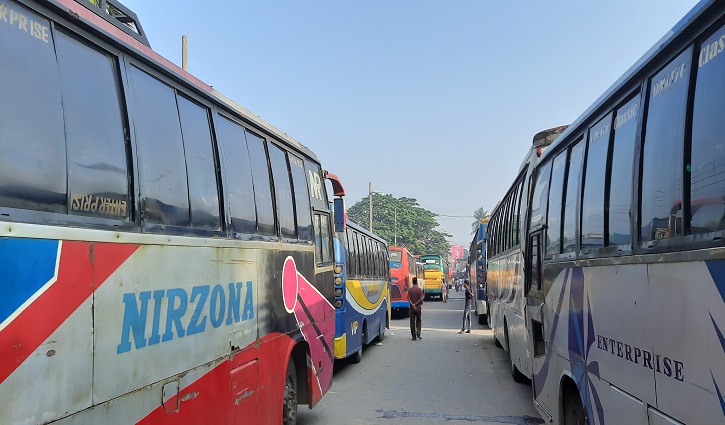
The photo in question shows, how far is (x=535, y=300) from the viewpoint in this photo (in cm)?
672

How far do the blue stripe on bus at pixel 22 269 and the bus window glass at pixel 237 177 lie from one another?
2188mm

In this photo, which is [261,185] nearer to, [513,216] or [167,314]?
[167,314]

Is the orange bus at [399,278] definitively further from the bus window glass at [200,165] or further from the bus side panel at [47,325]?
the bus side panel at [47,325]

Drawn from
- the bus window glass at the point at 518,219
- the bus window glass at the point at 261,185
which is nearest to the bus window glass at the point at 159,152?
the bus window glass at the point at 261,185

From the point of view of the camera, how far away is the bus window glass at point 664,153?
2.99 metres

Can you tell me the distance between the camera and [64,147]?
2.80 m

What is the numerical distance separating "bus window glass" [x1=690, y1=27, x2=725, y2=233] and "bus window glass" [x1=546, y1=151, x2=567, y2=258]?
2.81 metres

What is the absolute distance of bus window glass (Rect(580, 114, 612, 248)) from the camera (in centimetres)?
426

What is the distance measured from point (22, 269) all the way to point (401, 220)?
82.5m

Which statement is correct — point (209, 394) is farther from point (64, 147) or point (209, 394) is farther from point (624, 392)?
point (624, 392)

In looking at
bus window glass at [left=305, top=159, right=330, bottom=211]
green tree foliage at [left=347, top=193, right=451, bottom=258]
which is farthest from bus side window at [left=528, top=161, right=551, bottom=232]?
green tree foliage at [left=347, top=193, right=451, bottom=258]

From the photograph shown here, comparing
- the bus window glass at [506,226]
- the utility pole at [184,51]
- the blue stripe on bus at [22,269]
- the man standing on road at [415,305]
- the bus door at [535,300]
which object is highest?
the utility pole at [184,51]

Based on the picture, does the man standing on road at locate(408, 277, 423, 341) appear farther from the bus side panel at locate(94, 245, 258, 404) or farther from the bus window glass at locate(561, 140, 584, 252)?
the bus side panel at locate(94, 245, 258, 404)

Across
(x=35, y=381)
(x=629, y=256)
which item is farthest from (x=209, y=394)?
(x=629, y=256)
